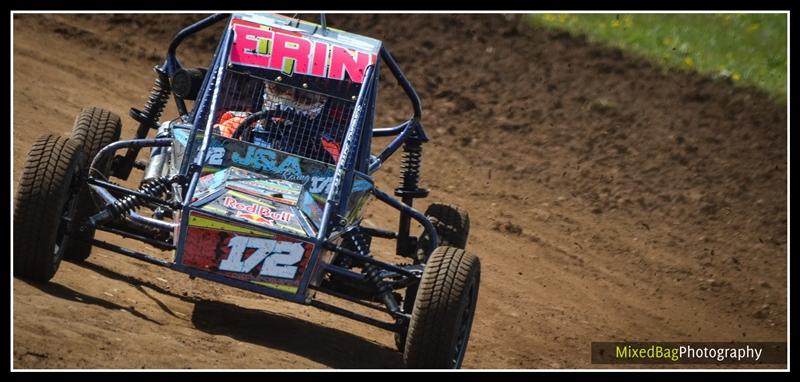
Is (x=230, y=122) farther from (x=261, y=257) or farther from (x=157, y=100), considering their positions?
(x=261, y=257)

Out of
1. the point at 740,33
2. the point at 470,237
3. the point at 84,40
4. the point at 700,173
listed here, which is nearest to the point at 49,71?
the point at 84,40

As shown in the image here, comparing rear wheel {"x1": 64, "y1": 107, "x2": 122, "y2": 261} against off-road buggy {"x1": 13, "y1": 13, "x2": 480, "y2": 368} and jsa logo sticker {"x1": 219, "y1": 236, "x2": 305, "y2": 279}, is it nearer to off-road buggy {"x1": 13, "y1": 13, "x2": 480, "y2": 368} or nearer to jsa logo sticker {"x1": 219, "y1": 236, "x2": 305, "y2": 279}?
off-road buggy {"x1": 13, "y1": 13, "x2": 480, "y2": 368}

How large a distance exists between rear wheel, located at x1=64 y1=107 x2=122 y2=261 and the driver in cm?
96

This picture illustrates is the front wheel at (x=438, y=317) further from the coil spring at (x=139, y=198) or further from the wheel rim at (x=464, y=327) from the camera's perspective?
the coil spring at (x=139, y=198)

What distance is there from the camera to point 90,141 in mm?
9312

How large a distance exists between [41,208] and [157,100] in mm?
2306

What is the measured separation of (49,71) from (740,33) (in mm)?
10501

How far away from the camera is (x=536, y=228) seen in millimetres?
14320

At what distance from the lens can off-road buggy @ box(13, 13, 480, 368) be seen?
25.3 ft

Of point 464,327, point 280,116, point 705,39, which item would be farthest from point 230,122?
point 705,39

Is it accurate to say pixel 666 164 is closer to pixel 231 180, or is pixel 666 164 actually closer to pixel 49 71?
pixel 49 71

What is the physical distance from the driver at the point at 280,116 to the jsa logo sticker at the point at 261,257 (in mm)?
1354

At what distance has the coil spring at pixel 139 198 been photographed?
8.17 metres

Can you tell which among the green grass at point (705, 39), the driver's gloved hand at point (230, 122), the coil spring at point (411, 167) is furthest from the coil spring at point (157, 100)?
the green grass at point (705, 39)
